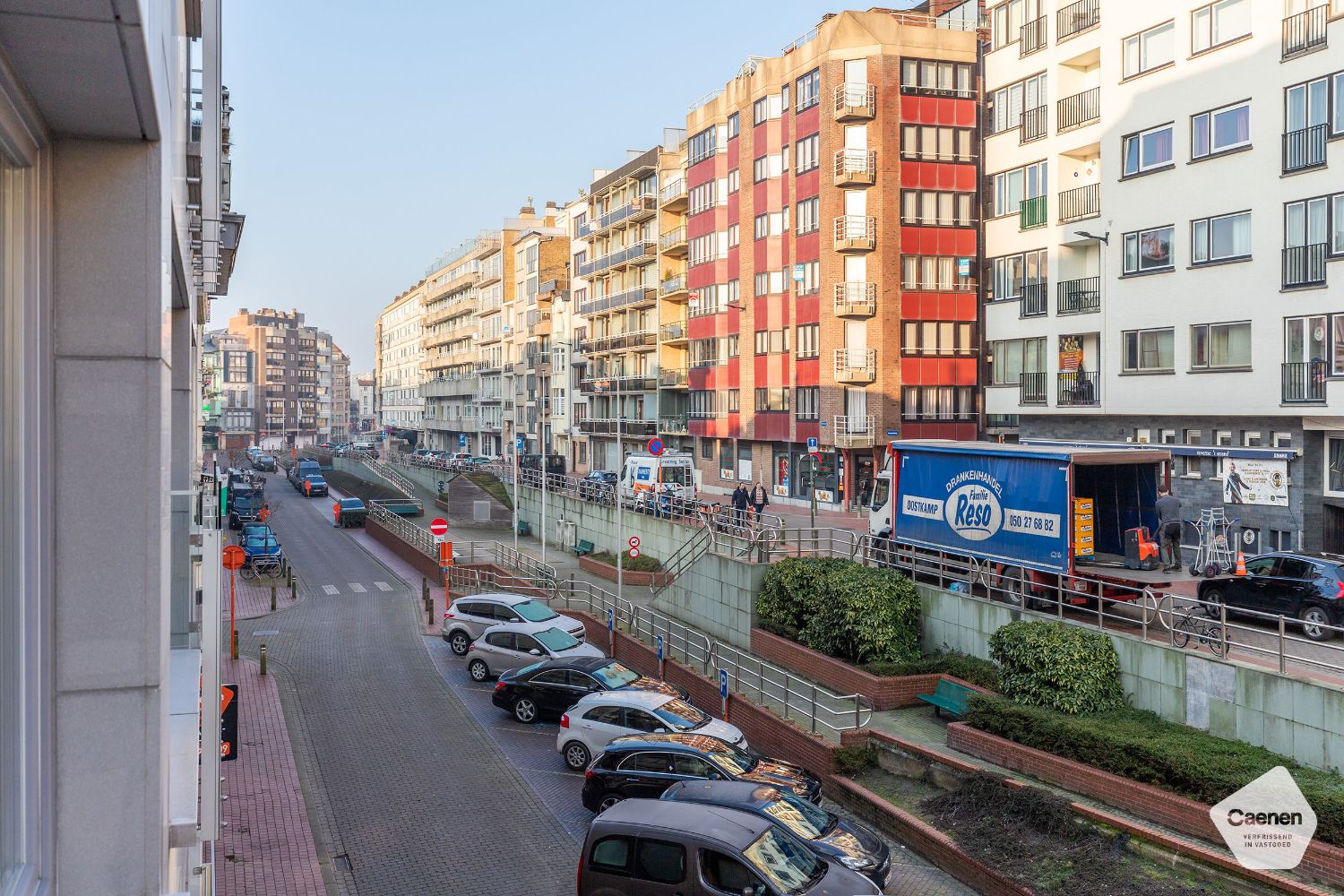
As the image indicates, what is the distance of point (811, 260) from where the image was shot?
157 ft

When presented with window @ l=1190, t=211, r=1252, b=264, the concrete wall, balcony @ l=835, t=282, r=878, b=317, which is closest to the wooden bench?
the concrete wall

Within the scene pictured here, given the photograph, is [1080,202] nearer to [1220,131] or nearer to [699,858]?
[1220,131]

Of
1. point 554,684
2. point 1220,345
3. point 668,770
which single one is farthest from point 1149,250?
point 668,770

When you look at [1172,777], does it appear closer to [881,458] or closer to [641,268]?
[881,458]

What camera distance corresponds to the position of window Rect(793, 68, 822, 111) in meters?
47.3

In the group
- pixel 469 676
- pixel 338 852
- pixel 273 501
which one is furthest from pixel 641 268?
pixel 338 852

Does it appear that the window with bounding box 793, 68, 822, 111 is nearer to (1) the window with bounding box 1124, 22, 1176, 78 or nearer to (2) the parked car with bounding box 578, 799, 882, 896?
(1) the window with bounding box 1124, 22, 1176, 78

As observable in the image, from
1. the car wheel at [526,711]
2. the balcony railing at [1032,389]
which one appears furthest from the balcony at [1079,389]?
the car wheel at [526,711]

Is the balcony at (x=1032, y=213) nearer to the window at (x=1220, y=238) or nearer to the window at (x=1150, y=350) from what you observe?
the window at (x=1150, y=350)

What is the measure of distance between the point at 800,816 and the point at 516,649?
1286 cm

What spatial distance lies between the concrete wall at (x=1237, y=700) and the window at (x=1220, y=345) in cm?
1504

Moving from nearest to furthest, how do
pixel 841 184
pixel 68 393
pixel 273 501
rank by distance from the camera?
1. pixel 68 393
2. pixel 841 184
3. pixel 273 501

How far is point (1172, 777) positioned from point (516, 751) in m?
11.5

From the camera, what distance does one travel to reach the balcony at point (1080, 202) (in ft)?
113
